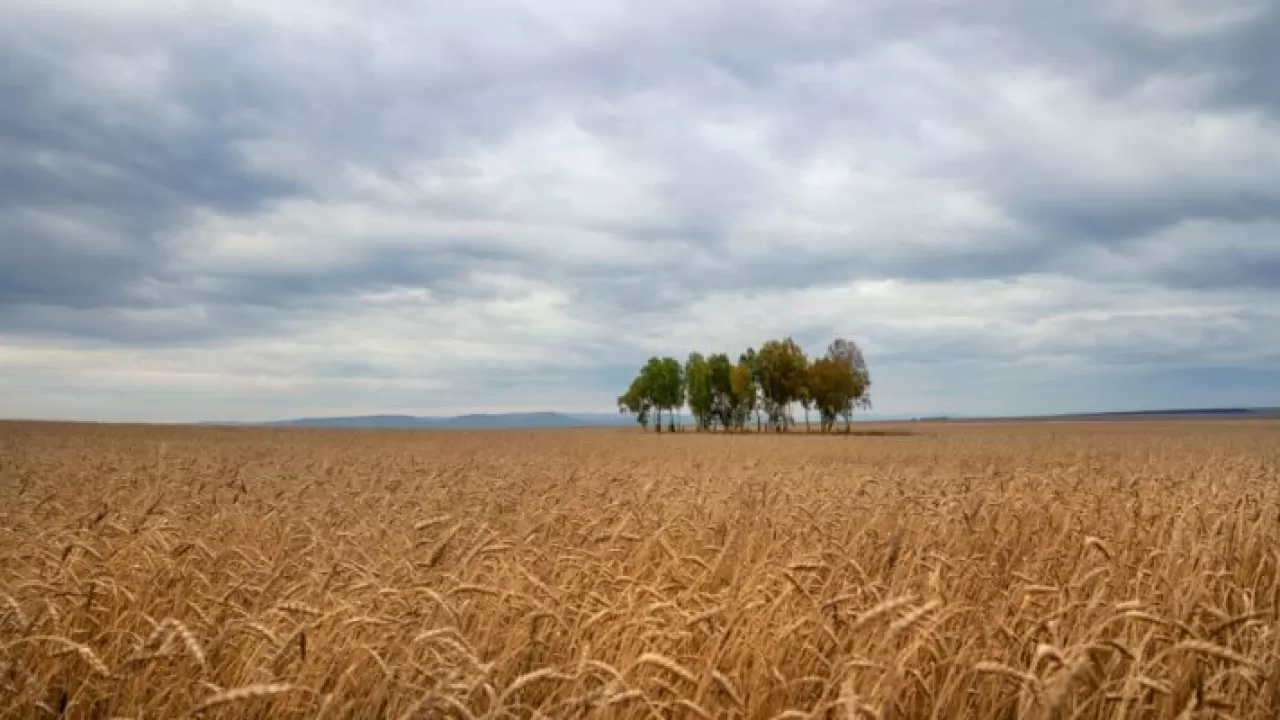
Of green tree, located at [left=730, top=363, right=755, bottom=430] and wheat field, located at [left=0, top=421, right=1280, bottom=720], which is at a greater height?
green tree, located at [left=730, top=363, right=755, bottom=430]

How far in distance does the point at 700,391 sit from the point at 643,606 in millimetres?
124248

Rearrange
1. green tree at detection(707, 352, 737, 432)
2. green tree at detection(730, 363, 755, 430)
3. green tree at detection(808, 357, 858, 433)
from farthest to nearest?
green tree at detection(707, 352, 737, 432) → green tree at detection(730, 363, 755, 430) → green tree at detection(808, 357, 858, 433)

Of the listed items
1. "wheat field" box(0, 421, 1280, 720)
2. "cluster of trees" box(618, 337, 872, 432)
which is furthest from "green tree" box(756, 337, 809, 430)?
"wheat field" box(0, 421, 1280, 720)

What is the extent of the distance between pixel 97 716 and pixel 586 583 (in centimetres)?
272

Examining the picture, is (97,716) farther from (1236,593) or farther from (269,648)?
(1236,593)

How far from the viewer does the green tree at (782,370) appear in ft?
346

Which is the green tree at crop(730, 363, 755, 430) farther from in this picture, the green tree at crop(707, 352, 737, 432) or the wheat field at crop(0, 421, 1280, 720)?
the wheat field at crop(0, 421, 1280, 720)

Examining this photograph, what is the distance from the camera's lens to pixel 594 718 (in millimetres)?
2713

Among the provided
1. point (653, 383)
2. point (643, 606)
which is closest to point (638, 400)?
point (653, 383)

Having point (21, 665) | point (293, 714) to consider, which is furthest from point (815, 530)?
point (21, 665)

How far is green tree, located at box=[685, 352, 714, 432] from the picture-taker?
127812mm

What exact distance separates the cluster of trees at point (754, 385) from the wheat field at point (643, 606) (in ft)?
294

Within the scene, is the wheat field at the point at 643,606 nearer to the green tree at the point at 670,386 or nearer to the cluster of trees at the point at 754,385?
the cluster of trees at the point at 754,385

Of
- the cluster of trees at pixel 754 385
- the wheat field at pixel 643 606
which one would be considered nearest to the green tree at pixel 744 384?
the cluster of trees at pixel 754 385
